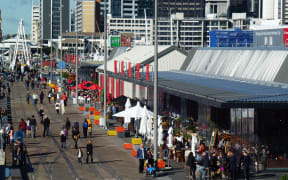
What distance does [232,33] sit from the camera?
115562 mm

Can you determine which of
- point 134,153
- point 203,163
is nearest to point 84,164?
point 134,153

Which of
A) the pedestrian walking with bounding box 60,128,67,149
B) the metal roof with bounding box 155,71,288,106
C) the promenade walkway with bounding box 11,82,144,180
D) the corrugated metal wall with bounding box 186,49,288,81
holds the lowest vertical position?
the promenade walkway with bounding box 11,82,144,180

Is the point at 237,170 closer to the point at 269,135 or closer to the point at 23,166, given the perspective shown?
the point at 269,135

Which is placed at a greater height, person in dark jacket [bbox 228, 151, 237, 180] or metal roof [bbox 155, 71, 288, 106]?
metal roof [bbox 155, 71, 288, 106]

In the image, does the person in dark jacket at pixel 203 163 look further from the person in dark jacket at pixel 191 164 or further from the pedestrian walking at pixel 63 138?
the pedestrian walking at pixel 63 138

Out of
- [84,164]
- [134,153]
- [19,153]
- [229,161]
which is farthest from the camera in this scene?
[134,153]

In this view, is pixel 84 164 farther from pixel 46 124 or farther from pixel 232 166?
pixel 46 124

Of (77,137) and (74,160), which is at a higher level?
(77,137)

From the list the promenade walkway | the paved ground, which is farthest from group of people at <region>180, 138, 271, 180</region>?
the promenade walkway

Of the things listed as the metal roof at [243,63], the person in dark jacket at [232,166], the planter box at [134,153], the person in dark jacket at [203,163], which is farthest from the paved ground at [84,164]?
the metal roof at [243,63]

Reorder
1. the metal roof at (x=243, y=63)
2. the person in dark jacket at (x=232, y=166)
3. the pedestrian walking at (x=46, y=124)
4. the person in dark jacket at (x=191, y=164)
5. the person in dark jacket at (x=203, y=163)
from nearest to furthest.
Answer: the person in dark jacket at (x=203, y=163)
the person in dark jacket at (x=232, y=166)
the person in dark jacket at (x=191, y=164)
the metal roof at (x=243, y=63)
the pedestrian walking at (x=46, y=124)

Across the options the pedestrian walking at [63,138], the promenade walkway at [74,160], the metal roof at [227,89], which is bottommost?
the promenade walkway at [74,160]

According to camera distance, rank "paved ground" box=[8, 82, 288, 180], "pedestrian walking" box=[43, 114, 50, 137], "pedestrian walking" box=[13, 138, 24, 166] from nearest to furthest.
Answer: "paved ground" box=[8, 82, 288, 180]
"pedestrian walking" box=[13, 138, 24, 166]
"pedestrian walking" box=[43, 114, 50, 137]

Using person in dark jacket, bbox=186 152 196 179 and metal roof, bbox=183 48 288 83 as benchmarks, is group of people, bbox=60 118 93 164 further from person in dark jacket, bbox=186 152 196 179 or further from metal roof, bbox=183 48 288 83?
metal roof, bbox=183 48 288 83
